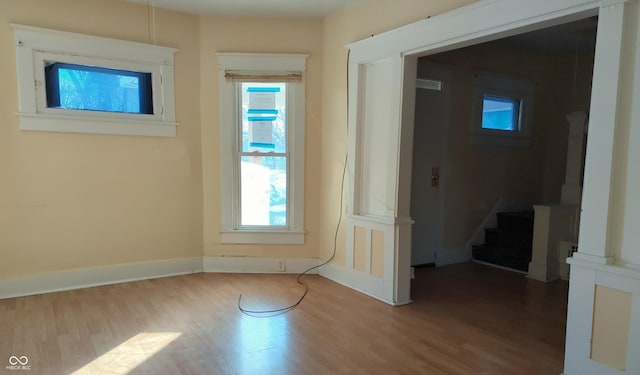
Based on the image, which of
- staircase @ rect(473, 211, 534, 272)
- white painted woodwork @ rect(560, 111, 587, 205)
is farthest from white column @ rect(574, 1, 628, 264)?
staircase @ rect(473, 211, 534, 272)

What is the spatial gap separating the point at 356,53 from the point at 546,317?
9.26ft

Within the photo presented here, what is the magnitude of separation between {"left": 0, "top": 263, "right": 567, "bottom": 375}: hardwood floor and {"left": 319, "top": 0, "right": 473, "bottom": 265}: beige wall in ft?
2.18

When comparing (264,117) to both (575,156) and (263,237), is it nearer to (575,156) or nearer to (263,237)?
(263,237)

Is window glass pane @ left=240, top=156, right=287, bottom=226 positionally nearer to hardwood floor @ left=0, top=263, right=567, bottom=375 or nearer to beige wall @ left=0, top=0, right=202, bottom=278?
beige wall @ left=0, top=0, right=202, bottom=278

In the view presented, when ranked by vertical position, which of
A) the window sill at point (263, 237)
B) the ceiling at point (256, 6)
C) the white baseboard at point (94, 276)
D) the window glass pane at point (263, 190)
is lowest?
the white baseboard at point (94, 276)

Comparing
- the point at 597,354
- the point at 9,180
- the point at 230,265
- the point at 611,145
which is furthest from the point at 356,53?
the point at 9,180

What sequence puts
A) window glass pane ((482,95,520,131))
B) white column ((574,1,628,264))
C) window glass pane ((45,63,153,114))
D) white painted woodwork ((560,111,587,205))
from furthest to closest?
window glass pane ((482,95,520,131)), white painted woodwork ((560,111,587,205)), window glass pane ((45,63,153,114)), white column ((574,1,628,264))

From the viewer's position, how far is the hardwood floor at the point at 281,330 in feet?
7.84

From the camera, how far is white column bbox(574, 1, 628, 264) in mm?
2031

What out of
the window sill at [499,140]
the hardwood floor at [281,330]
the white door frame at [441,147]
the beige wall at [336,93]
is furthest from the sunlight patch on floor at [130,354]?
the window sill at [499,140]

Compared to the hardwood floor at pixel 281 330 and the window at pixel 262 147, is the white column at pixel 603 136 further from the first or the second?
the window at pixel 262 147

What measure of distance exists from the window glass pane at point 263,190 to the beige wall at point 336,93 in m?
0.44

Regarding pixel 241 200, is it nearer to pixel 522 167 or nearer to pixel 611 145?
pixel 611 145

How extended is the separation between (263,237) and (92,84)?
7.28ft
